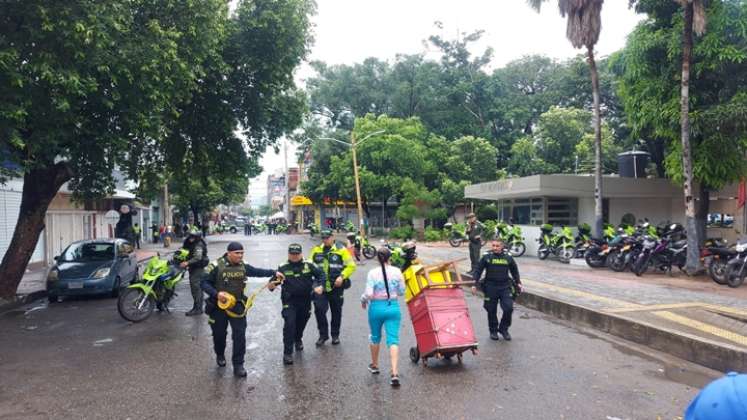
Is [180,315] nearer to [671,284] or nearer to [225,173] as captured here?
[225,173]

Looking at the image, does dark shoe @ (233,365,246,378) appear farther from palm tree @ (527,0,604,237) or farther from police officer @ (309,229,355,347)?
palm tree @ (527,0,604,237)

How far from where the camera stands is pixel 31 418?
17.0 ft

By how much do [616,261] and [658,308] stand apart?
6.59 metres

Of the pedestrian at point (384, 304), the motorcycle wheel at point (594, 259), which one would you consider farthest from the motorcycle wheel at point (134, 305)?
the motorcycle wheel at point (594, 259)

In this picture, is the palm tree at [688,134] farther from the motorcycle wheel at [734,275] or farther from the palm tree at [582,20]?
the palm tree at [582,20]

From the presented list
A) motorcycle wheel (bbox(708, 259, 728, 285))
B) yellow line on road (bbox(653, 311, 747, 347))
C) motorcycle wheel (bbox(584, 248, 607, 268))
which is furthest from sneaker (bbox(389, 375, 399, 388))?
motorcycle wheel (bbox(584, 248, 607, 268))

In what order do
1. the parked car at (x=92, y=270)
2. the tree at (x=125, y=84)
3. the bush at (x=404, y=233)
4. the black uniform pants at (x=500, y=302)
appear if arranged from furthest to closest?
the bush at (x=404, y=233)
the parked car at (x=92, y=270)
the tree at (x=125, y=84)
the black uniform pants at (x=500, y=302)

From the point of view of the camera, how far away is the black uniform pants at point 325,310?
25.6ft

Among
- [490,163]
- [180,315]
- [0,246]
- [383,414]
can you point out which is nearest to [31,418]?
[383,414]

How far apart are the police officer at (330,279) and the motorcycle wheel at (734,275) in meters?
9.79

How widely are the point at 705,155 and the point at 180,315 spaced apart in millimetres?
14757

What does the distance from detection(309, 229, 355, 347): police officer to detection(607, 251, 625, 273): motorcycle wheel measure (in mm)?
11120

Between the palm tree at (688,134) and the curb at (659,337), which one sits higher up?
the palm tree at (688,134)

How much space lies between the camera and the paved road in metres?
5.34
